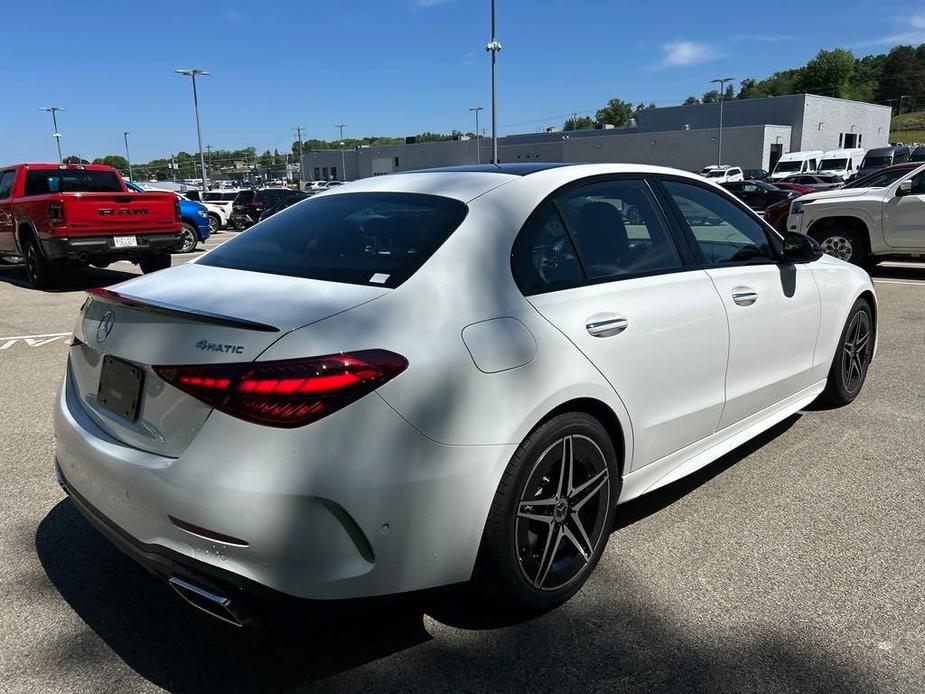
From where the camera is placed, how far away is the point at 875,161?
45.2 metres

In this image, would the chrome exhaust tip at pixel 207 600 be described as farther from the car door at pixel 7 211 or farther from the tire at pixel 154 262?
the car door at pixel 7 211

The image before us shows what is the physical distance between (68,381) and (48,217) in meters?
8.84

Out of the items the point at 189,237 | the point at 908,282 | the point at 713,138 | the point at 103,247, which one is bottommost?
the point at 908,282

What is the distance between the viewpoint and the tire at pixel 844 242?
11.2m

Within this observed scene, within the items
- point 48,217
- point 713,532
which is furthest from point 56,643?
point 48,217

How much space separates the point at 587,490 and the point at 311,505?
1173 mm

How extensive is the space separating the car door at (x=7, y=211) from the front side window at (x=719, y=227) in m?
11.3

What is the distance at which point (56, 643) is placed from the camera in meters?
2.60

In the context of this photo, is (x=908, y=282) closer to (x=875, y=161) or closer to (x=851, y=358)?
(x=851, y=358)

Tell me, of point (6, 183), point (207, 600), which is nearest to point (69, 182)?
point (6, 183)

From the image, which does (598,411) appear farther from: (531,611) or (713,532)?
(713,532)

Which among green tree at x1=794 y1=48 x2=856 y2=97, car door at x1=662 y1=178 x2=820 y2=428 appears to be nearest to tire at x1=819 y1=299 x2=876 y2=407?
car door at x1=662 y1=178 x2=820 y2=428

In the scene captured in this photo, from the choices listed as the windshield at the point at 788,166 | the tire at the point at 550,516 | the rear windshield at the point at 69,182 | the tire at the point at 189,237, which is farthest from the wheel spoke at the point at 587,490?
the windshield at the point at 788,166

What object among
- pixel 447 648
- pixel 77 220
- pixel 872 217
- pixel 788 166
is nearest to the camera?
pixel 447 648
